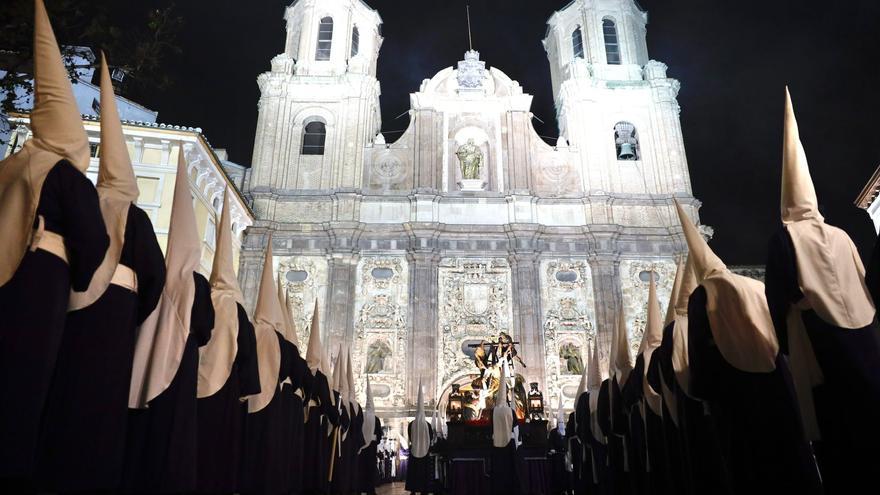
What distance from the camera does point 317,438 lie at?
7.58 meters

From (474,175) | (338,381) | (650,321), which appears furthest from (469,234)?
(650,321)

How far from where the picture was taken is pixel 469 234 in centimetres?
1995

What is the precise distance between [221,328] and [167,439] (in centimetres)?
114

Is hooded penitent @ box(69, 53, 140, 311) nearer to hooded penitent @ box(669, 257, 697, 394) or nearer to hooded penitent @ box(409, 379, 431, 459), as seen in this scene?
hooded penitent @ box(669, 257, 697, 394)

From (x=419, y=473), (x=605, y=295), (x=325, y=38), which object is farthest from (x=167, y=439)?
(x=325, y=38)

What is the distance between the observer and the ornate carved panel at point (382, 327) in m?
17.9

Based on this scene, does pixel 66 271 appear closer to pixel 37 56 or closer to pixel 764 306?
pixel 37 56

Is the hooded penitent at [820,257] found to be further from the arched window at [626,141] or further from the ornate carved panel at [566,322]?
the arched window at [626,141]

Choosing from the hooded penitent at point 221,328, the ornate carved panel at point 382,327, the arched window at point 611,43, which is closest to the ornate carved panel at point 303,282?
the ornate carved panel at point 382,327

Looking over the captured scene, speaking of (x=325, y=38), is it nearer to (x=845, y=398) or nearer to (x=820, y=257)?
(x=820, y=257)

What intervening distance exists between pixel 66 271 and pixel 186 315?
1027mm

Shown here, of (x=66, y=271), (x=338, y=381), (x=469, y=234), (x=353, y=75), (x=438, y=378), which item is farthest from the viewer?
(x=353, y=75)

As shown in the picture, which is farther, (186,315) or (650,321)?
(650,321)

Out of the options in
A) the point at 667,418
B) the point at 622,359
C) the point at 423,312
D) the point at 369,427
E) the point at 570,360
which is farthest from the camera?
the point at 423,312
